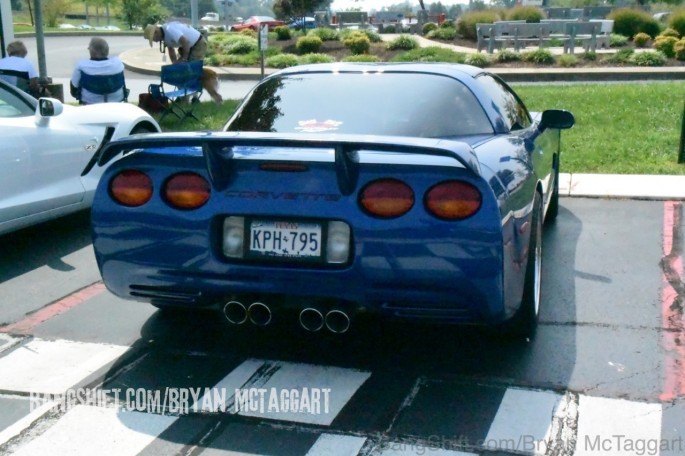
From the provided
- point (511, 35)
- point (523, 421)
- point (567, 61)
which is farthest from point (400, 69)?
point (511, 35)

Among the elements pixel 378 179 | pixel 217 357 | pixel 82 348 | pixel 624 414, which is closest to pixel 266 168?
pixel 378 179

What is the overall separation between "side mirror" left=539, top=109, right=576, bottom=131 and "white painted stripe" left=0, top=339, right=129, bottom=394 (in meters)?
3.14

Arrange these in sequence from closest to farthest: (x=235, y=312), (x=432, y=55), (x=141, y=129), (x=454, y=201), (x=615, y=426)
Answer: (x=615, y=426) → (x=454, y=201) → (x=235, y=312) → (x=141, y=129) → (x=432, y=55)

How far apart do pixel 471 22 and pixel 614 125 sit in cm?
2077

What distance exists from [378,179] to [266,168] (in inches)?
20.2

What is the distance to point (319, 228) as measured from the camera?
4.09 m

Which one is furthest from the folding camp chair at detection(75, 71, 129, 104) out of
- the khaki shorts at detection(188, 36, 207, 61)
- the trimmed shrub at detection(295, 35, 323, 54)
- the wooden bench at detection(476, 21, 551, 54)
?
the trimmed shrub at detection(295, 35, 323, 54)

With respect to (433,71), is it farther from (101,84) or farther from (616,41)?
(616,41)

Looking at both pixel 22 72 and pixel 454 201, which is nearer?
pixel 454 201

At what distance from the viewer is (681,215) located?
7.71 metres

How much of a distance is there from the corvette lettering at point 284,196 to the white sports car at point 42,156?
7.92ft

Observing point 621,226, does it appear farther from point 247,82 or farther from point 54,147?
point 247,82

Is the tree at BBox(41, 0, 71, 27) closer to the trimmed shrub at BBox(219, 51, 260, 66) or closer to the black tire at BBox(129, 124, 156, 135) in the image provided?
the trimmed shrub at BBox(219, 51, 260, 66)

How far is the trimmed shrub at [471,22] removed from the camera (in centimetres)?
3167
